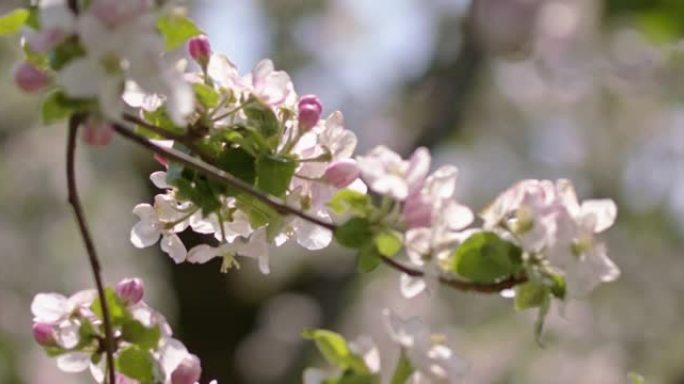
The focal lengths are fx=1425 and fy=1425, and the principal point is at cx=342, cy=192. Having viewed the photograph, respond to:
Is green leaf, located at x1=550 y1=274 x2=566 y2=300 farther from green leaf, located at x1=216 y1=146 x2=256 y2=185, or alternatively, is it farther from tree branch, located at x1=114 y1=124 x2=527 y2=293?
green leaf, located at x1=216 y1=146 x2=256 y2=185

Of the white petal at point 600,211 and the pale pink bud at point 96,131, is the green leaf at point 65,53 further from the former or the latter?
the white petal at point 600,211

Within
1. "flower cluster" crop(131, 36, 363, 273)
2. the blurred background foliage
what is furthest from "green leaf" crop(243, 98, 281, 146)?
the blurred background foliage

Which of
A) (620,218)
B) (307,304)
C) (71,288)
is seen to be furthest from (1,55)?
(620,218)

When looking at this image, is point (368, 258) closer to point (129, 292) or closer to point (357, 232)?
point (357, 232)

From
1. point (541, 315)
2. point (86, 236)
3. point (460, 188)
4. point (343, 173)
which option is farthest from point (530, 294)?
point (460, 188)

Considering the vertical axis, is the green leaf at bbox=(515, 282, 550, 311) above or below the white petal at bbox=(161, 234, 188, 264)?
above

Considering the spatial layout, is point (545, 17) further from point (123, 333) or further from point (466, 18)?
point (123, 333)
